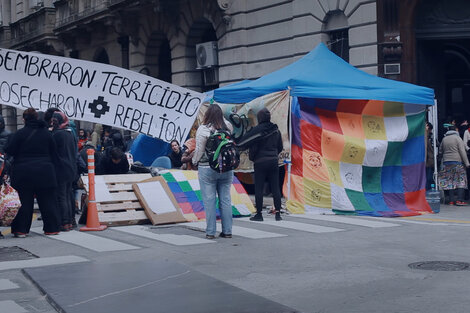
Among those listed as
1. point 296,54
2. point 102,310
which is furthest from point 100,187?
point 296,54

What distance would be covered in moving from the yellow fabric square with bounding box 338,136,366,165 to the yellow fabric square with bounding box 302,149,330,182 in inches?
16.4

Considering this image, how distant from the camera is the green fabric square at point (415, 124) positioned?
15.5 meters

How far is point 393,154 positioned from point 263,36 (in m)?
9.16

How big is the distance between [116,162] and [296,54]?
894cm

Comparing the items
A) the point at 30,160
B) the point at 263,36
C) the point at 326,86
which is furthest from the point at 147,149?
the point at 30,160

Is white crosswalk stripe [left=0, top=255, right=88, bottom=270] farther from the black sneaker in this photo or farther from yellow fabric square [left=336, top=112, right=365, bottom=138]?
yellow fabric square [left=336, top=112, right=365, bottom=138]

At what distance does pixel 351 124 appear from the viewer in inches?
601

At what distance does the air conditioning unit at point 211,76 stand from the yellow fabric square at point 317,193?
12.0m

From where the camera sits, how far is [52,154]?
12.1 meters

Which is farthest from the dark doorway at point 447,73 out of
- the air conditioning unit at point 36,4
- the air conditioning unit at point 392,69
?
the air conditioning unit at point 36,4

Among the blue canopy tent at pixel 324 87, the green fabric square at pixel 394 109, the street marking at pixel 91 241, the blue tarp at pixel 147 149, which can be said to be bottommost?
the street marking at pixel 91 241

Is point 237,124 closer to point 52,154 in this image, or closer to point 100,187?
point 100,187

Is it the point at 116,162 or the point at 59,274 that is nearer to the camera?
the point at 59,274

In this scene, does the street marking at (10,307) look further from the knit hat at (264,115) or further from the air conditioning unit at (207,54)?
the air conditioning unit at (207,54)
